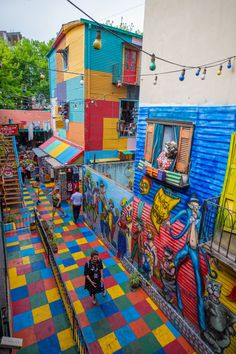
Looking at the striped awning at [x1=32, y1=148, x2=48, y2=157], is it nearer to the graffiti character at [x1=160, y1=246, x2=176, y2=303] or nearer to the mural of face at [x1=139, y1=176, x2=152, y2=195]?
the mural of face at [x1=139, y1=176, x2=152, y2=195]

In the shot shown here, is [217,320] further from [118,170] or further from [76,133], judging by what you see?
[76,133]

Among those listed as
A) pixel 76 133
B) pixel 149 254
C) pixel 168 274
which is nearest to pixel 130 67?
pixel 76 133

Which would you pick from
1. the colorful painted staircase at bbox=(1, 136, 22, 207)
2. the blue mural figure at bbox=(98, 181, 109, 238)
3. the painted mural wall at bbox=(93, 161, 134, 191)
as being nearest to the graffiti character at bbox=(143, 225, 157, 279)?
the blue mural figure at bbox=(98, 181, 109, 238)

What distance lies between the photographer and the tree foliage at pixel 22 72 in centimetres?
2452

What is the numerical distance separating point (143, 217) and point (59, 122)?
39.1 feet

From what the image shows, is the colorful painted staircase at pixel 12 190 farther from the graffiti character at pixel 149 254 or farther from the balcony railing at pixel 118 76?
the graffiti character at pixel 149 254

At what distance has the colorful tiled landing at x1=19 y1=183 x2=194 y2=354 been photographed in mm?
5895

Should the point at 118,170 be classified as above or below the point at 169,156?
below

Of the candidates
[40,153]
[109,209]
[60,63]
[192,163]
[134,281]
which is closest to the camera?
[192,163]

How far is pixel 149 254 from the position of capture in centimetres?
730

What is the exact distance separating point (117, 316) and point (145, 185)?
13.1 ft

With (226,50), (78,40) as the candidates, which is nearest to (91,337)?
(226,50)

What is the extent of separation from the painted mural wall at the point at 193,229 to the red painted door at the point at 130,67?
Result: 8.80 metres

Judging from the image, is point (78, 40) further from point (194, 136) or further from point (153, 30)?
point (194, 136)
